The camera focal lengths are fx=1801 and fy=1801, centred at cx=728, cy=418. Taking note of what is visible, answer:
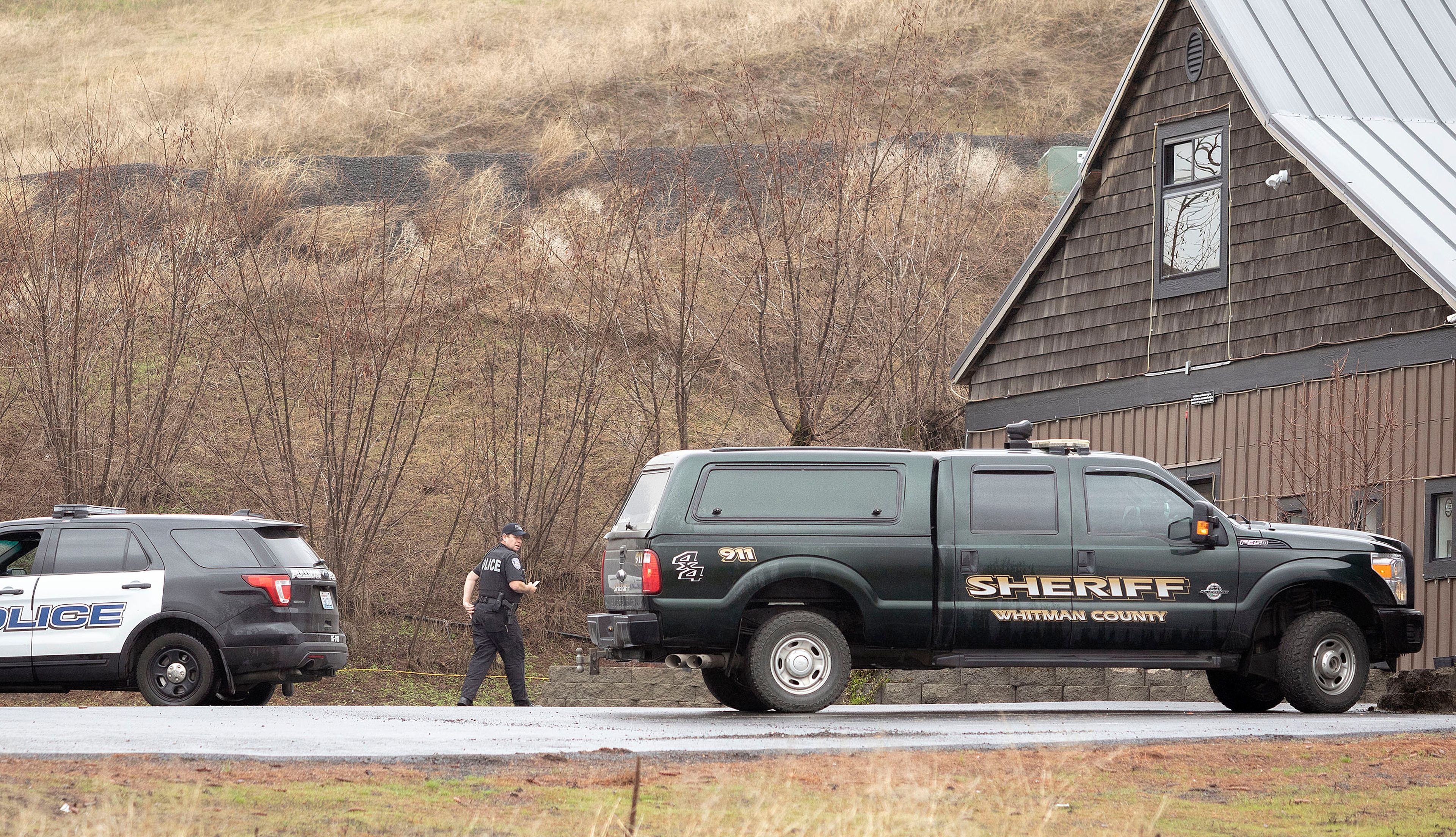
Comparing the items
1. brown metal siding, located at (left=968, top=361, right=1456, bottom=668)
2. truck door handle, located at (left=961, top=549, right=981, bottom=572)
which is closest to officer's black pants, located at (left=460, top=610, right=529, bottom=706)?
truck door handle, located at (left=961, top=549, right=981, bottom=572)

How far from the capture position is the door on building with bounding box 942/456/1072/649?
13531 mm

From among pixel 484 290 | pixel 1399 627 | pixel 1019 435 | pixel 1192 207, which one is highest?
pixel 1192 207

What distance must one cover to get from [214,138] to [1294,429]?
619 inches

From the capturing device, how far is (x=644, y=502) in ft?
46.0

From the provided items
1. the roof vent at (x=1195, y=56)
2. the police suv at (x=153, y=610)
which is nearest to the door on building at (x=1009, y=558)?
the police suv at (x=153, y=610)

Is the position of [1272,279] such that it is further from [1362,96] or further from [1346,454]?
[1346,454]

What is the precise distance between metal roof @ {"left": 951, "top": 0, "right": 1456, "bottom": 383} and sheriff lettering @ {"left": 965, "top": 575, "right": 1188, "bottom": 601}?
618cm

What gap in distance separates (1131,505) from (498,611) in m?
6.03

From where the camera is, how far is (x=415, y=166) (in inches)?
1527

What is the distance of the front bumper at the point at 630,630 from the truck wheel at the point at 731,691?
1369 millimetres

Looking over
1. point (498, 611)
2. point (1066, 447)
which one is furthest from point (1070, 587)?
point (498, 611)

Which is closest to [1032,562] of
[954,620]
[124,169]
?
[954,620]

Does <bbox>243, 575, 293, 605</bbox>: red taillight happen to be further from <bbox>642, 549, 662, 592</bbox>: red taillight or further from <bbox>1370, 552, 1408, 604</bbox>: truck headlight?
<bbox>1370, 552, 1408, 604</bbox>: truck headlight

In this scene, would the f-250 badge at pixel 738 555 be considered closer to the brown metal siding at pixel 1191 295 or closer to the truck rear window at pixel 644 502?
the truck rear window at pixel 644 502
